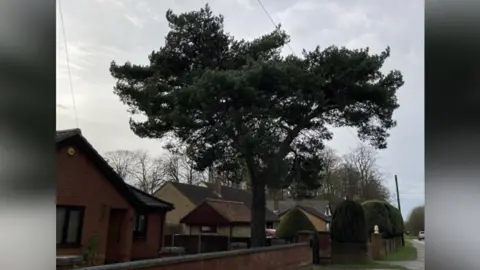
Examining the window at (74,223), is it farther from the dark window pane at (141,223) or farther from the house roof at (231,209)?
the house roof at (231,209)

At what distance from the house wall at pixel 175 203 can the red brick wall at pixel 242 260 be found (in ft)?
5.55

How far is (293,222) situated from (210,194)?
1859 millimetres

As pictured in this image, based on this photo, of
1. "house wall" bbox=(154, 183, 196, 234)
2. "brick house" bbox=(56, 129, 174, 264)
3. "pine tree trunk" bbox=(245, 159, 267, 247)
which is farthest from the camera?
"house wall" bbox=(154, 183, 196, 234)

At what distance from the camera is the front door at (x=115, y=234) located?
5652mm

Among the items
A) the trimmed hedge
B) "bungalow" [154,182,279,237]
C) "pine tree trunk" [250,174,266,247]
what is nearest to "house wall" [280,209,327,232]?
the trimmed hedge

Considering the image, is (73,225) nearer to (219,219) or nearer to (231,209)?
(231,209)

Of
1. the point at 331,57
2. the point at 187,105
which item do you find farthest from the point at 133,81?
the point at 331,57

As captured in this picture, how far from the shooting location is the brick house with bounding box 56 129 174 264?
5.05 meters

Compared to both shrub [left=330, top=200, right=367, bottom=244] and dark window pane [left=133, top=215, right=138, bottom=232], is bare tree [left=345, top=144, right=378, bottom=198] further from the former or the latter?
dark window pane [left=133, top=215, right=138, bottom=232]

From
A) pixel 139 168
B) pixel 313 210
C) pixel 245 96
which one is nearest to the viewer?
pixel 245 96

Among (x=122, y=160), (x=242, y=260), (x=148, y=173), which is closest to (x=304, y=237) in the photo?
(x=242, y=260)

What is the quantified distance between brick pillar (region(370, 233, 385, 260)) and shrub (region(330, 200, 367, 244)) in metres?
0.21

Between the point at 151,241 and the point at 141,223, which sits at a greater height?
the point at 141,223

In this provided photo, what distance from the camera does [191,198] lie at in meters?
7.14
